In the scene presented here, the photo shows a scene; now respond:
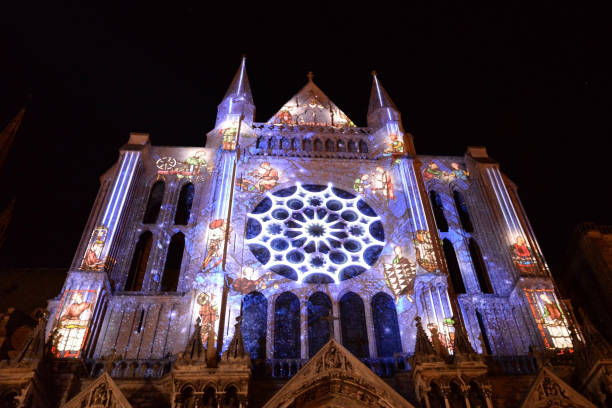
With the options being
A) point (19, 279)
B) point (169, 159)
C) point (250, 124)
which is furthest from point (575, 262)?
point (19, 279)

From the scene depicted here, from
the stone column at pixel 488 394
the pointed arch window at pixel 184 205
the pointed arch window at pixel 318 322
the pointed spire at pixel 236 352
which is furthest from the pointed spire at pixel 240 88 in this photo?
the stone column at pixel 488 394

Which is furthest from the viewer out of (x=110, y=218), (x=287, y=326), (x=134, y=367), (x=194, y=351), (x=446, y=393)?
(x=110, y=218)

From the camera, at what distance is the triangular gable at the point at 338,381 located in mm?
13281

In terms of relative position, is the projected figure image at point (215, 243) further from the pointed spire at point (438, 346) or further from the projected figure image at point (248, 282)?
the pointed spire at point (438, 346)

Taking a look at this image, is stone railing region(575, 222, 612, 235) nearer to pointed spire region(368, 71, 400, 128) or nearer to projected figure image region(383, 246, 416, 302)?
projected figure image region(383, 246, 416, 302)

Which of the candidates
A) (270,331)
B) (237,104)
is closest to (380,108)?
(237,104)

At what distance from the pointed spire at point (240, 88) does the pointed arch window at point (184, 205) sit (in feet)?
15.7

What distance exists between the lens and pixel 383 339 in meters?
17.5

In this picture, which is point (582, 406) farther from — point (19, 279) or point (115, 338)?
point (19, 279)

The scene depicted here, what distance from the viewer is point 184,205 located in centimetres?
2169

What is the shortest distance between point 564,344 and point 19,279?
78.0ft

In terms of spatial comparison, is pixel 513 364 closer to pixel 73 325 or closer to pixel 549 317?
pixel 549 317

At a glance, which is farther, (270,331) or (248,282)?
(248,282)

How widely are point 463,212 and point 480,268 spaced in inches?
111
